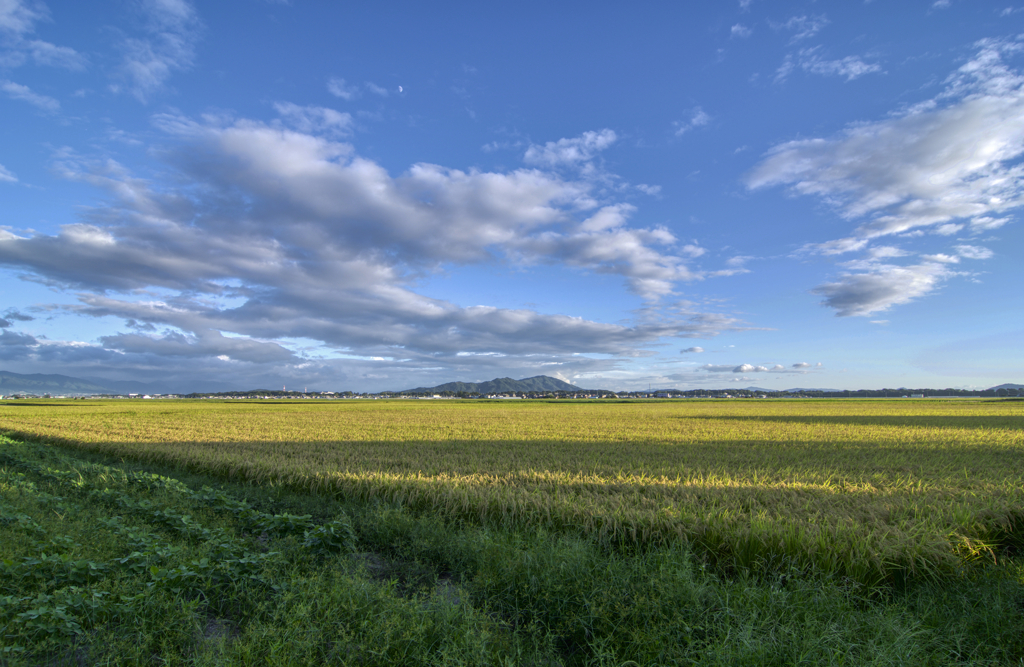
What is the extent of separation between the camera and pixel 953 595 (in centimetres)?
550

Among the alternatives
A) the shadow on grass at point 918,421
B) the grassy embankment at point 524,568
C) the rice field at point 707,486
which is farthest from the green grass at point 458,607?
the shadow on grass at point 918,421

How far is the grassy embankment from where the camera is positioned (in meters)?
4.14

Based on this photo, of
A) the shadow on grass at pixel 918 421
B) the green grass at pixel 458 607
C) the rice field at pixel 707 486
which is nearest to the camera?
the green grass at pixel 458 607

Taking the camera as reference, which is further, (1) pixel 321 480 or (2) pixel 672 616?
(1) pixel 321 480

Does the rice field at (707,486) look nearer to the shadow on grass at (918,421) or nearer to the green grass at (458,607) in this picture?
the green grass at (458,607)

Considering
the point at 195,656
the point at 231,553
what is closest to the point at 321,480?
the point at 231,553

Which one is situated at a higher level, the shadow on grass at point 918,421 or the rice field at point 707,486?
the rice field at point 707,486

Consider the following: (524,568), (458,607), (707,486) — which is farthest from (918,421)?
(458,607)

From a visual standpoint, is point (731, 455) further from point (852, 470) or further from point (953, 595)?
point (953, 595)

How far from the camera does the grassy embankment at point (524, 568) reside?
414 cm

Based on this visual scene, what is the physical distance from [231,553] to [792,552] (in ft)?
26.2

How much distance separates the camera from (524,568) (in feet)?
18.0

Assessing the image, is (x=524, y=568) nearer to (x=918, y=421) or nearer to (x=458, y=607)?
(x=458, y=607)

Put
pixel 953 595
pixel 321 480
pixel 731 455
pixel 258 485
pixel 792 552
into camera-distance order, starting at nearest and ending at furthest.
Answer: pixel 953 595
pixel 792 552
pixel 321 480
pixel 258 485
pixel 731 455
